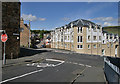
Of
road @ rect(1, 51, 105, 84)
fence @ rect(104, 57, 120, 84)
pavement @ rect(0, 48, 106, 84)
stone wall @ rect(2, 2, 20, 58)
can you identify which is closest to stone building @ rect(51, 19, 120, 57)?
stone wall @ rect(2, 2, 20, 58)

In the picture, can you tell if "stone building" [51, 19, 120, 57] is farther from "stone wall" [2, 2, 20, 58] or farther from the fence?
the fence

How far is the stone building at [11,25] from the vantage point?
13499 millimetres

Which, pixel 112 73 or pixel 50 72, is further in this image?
pixel 50 72

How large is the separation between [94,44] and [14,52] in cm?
2877

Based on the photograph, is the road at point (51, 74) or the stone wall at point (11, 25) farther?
the stone wall at point (11, 25)

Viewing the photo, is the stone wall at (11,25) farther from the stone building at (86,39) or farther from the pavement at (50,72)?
the stone building at (86,39)

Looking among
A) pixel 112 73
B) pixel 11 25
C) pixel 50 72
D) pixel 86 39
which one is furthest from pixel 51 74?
pixel 86 39

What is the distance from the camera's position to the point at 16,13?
14.6 m

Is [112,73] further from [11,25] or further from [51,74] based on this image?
[11,25]

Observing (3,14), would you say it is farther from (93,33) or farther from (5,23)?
(93,33)

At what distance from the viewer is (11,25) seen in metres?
14.0

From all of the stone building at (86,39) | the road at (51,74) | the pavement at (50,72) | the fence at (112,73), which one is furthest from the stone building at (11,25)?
the stone building at (86,39)

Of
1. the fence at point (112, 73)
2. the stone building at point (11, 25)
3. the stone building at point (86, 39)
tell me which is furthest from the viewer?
the stone building at point (86, 39)

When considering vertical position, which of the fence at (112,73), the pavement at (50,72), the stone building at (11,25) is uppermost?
the stone building at (11,25)
